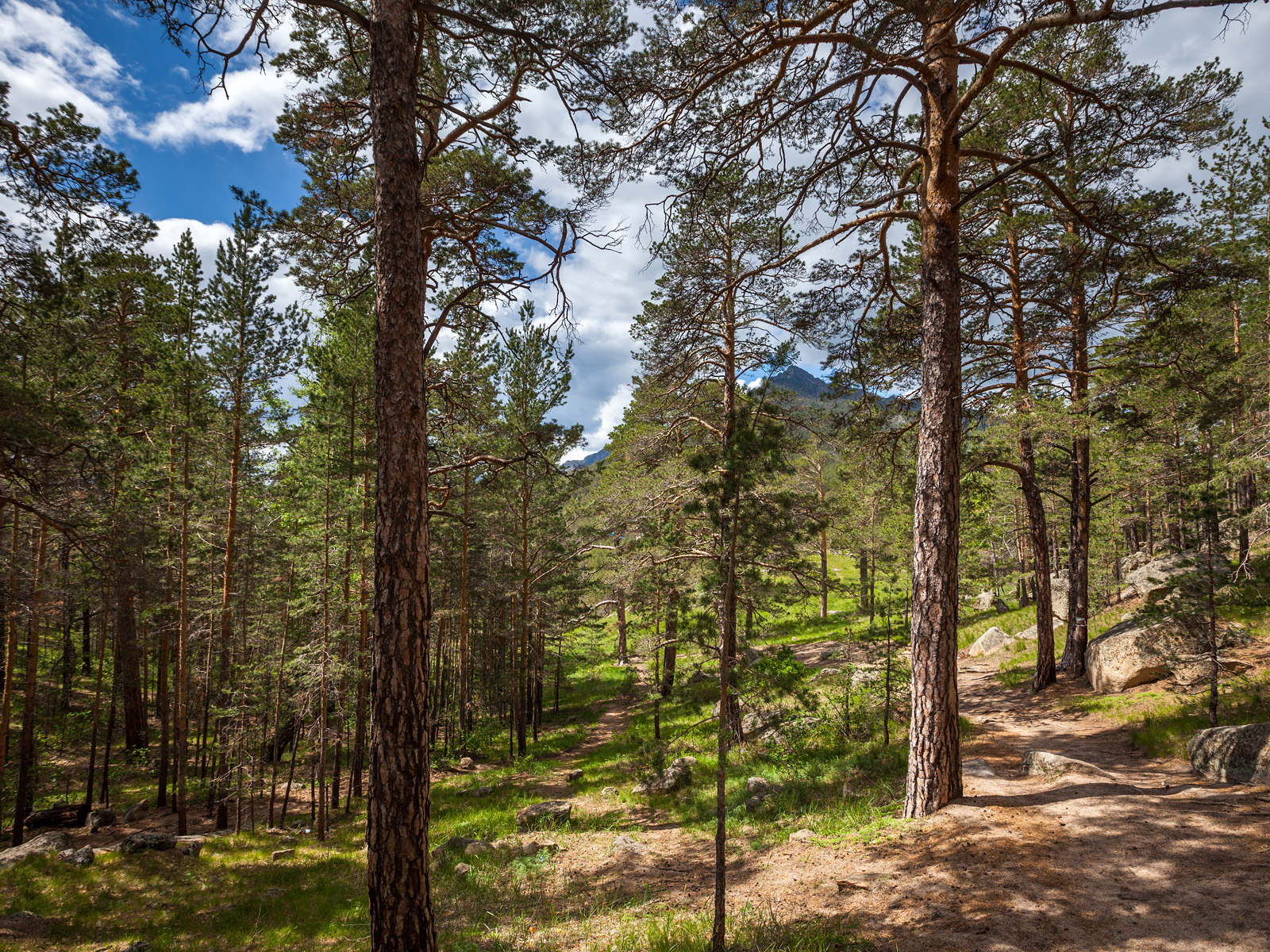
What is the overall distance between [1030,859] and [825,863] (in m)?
2.13

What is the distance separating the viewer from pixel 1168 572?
15586 mm

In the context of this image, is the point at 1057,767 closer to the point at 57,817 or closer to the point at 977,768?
the point at 977,768

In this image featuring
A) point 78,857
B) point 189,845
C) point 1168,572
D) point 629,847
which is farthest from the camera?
point 1168,572

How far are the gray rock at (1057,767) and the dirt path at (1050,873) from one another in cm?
15

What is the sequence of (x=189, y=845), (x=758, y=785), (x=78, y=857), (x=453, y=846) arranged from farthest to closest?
(x=189, y=845)
(x=78, y=857)
(x=453, y=846)
(x=758, y=785)

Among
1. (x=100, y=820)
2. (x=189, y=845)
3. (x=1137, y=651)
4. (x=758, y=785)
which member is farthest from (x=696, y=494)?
(x=100, y=820)

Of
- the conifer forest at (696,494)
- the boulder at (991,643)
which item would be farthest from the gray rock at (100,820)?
the boulder at (991,643)

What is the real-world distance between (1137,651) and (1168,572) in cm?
687

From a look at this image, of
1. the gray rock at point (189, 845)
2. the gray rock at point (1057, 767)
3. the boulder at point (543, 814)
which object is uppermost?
the gray rock at point (1057, 767)

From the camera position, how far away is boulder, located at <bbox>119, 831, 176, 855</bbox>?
38.9ft

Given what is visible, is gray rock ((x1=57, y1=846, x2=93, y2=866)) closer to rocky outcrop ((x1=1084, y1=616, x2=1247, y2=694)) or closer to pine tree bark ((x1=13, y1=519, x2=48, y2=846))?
pine tree bark ((x1=13, y1=519, x2=48, y2=846))

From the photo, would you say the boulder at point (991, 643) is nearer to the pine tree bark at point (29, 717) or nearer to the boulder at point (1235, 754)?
the boulder at point (1235, 754)

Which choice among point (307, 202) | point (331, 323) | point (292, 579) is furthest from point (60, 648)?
point (307, 202)

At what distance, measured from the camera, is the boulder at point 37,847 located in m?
10.9
